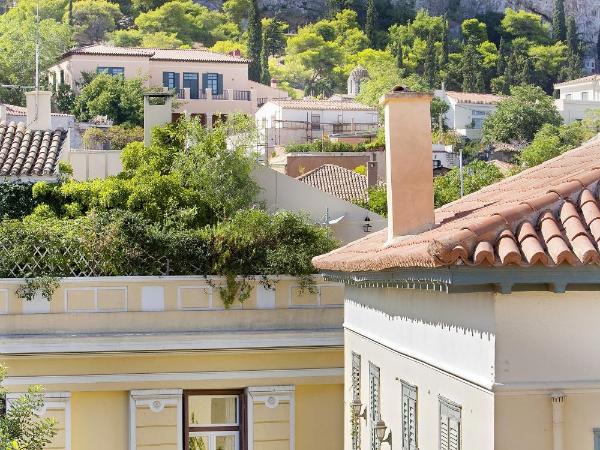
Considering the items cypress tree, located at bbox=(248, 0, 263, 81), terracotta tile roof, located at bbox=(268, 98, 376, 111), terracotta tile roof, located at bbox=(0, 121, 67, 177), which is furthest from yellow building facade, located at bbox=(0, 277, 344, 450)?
cypress tree, located at bbox=(248, 0, 263, 81)

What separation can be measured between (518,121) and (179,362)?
8341cm

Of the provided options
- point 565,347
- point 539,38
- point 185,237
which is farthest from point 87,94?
point 539,38

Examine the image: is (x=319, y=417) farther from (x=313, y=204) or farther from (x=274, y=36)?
(x=274, y=36)

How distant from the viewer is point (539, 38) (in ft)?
614

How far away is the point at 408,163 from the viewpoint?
13.9m

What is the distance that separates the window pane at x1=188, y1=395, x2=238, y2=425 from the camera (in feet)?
73.7

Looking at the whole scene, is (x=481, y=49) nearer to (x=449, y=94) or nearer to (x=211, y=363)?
(x=449, y=94)

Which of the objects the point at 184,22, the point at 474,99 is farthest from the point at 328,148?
the point at 184,22

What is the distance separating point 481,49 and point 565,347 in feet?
551

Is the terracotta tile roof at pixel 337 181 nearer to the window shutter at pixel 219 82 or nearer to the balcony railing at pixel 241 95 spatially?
the window shutter at pixel 219 82

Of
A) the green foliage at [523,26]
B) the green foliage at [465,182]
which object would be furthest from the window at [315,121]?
the green foliage at [523,26]

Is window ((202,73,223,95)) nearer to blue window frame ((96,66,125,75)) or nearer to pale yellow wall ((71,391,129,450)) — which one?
blue window frame ((96,66,125,75))

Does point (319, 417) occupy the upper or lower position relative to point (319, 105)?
lower

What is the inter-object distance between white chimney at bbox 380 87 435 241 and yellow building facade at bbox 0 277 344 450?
8505 mm
